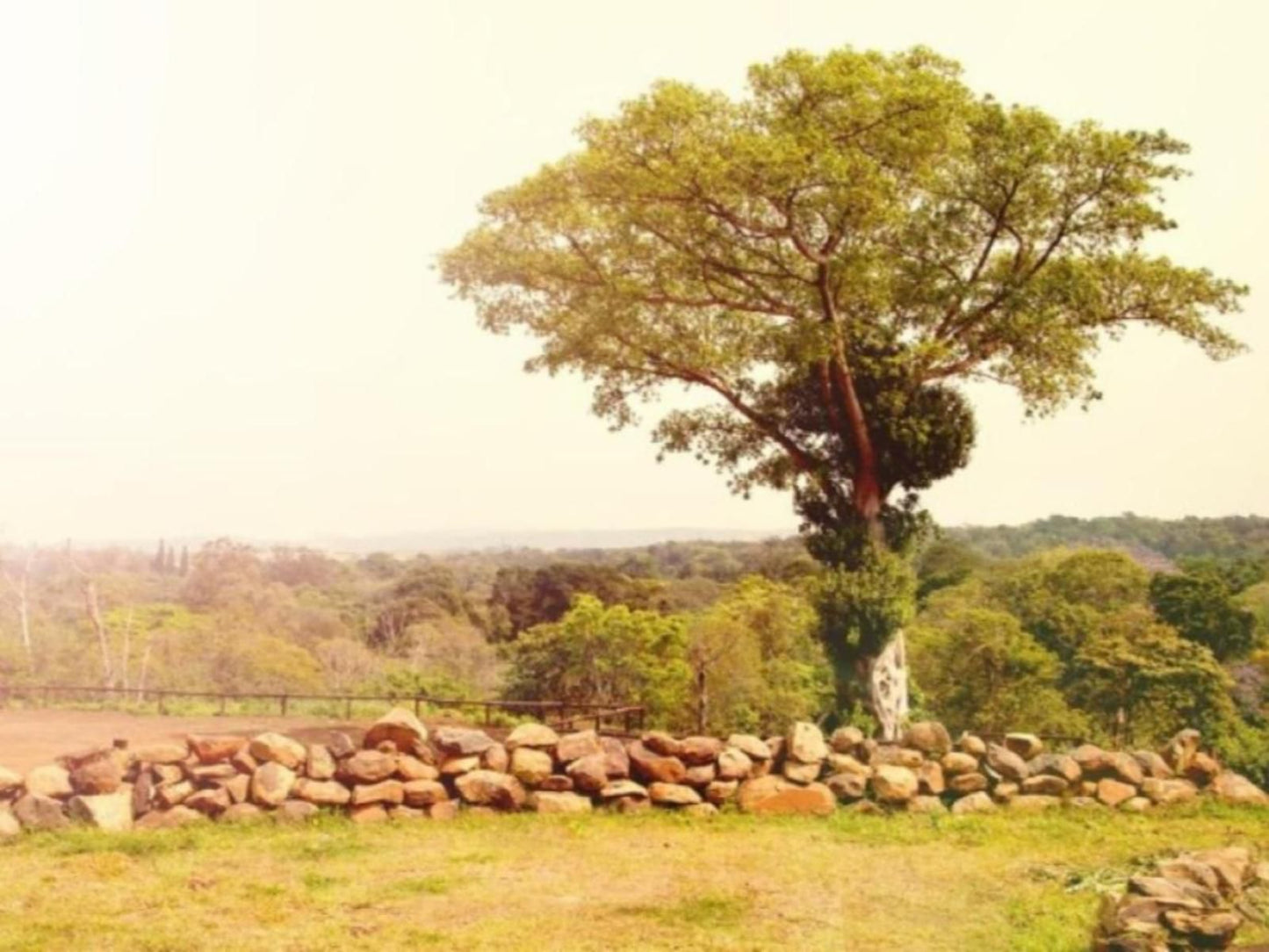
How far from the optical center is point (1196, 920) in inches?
266

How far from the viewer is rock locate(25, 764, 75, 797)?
1135 centimetres

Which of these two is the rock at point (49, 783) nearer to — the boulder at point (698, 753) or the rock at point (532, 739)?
the rock at point (532, 739)

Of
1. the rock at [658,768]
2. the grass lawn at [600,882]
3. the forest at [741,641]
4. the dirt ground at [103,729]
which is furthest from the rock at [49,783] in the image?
the forest at [741,641]

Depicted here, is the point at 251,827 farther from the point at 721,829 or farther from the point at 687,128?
the point at 687,128

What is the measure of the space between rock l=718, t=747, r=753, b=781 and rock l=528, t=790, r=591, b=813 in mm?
1545

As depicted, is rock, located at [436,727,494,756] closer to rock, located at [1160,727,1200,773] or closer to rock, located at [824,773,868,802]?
rock, located at [824,773,868,802]

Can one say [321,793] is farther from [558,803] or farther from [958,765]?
[958,765]

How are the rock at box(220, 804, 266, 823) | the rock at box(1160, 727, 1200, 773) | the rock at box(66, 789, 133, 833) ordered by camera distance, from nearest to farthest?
the rock at box(66, 789, 133, 833) < the rock at box(220, 804, 266, 823) < the rock at box(1160, 727, 1200, 773)

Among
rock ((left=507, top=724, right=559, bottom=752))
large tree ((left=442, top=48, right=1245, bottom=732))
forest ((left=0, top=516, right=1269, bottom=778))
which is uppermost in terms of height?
large tree ((left=442, top=48, right=1245, bottom=732))

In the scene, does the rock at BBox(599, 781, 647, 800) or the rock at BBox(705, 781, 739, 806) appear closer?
the rock at BBox(599, 781, 647, 800)

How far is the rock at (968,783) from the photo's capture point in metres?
12.9

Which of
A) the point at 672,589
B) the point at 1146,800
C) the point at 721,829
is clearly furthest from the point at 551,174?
the point at 672,589

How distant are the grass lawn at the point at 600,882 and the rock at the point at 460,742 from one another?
936 mm

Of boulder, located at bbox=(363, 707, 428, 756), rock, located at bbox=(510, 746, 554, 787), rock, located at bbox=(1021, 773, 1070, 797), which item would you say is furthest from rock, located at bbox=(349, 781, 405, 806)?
rock, located at bbox=(1021, 773, 1070, 797)
